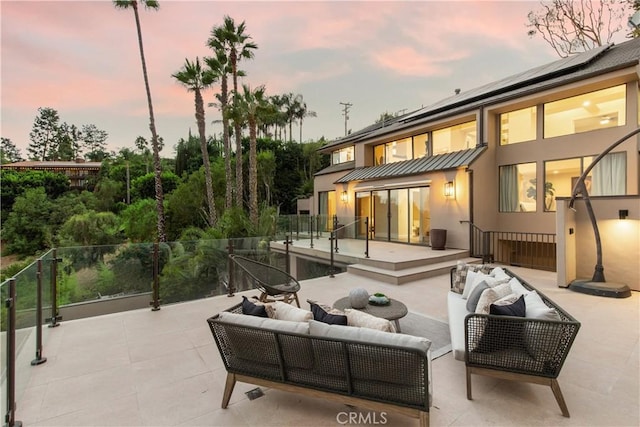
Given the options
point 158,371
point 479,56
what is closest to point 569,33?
point 479,56

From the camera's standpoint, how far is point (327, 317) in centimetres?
246

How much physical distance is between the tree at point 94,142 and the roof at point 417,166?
5243cm

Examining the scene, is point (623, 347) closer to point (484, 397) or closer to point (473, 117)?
point (484, 397)

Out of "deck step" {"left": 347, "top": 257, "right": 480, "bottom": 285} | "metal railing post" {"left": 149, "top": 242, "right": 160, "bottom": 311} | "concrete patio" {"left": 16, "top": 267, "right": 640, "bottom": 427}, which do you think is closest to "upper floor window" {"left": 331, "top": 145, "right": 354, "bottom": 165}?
"deck step" {"left": 347, "top": 257, "right": 480, "bottom": 285}

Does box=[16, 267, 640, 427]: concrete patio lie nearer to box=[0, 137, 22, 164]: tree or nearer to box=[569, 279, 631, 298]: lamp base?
box=[569, 279, 631, 298]: lamp base

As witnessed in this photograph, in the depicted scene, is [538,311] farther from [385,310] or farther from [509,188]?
[509,188]

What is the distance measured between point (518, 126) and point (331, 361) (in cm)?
1106

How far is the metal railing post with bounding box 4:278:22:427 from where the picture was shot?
2406mm

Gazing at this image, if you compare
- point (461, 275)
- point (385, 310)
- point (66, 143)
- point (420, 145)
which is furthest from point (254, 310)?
point (66, 143)

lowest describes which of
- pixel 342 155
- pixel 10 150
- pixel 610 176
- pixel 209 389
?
pixel 209 389

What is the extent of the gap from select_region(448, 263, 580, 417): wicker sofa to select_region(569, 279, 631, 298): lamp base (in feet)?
15.5

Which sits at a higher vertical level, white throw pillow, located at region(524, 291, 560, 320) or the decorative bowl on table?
white throw pillow, located at region(524, 291, 560, 320)

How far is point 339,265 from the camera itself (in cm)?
947

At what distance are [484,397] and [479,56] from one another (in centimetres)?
1745
